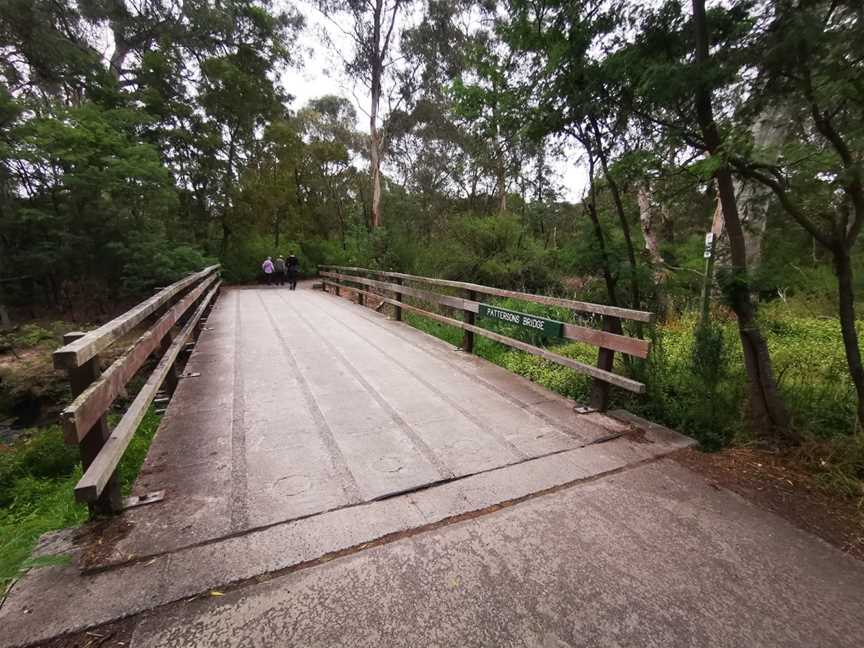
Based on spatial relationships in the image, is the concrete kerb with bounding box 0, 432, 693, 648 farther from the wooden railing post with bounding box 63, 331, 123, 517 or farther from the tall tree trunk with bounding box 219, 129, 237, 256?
the tall tree trunk with bounding box 219, 129, 237, 256

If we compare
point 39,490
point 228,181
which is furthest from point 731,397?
point 228,181

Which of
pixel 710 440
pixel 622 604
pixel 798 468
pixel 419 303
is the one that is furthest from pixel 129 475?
pixel 419 303

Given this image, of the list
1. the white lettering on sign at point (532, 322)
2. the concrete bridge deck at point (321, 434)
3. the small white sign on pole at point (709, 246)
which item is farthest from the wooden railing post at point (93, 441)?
the small white sign on pole at point (709, 246)

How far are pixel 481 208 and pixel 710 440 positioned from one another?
23977 millimetres

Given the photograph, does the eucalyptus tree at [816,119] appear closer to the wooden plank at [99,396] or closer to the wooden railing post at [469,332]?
the wooden railing post at [469,332]

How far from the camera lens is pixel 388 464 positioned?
2.70 meters

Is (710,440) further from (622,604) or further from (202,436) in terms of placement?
(202,436)

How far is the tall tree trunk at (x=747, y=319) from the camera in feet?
9.27

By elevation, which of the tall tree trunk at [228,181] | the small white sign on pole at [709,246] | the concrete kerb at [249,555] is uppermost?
the tall tree trunk at [228,181]

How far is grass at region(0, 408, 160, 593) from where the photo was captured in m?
1.97

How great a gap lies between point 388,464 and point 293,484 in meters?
0.60

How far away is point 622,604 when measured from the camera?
1.67 m

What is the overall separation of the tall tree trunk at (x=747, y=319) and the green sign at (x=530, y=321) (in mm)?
1327

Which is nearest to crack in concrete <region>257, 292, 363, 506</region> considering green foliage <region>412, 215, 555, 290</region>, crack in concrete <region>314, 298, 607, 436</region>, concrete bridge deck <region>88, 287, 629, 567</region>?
concrete bridge deck <region>88, 287, 629, 567</region>
